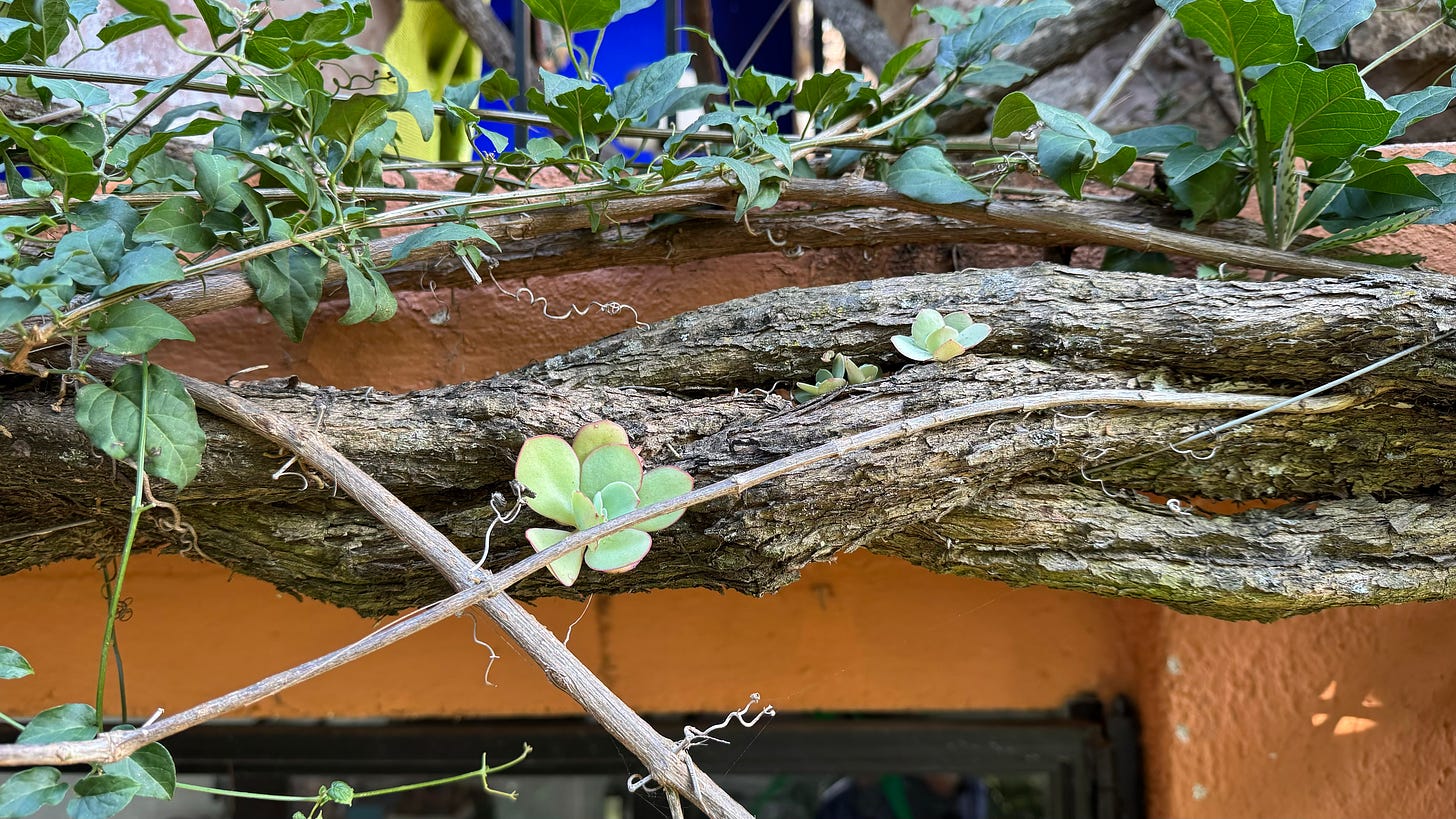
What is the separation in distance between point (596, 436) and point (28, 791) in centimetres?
45

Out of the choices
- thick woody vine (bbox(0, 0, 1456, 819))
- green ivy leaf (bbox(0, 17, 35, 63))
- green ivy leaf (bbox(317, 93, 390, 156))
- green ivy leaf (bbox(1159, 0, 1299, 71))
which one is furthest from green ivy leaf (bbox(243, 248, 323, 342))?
green ivy leaf (bbox(1159, 0, 1299, 71))

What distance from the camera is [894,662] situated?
1396 mm

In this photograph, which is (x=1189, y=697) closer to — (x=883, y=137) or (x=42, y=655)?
(x=883, y=137)

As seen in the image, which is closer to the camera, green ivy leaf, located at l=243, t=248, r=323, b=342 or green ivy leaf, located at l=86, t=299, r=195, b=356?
green ivy leaf, located at l=86, t=299, r=195, b=356

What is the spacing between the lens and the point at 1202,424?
36.5 inches

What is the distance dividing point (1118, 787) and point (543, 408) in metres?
1.01

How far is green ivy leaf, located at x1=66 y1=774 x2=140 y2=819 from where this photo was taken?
0.67 meters

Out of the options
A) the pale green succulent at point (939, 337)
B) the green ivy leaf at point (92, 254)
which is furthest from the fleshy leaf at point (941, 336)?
the green ivy leaf at point (92, 254)

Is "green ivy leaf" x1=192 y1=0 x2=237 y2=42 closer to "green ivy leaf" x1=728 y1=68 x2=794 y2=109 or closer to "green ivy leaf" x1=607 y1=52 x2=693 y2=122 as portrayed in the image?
"green ivy leaf" x1=607 y1=52 x2=693 y2=122

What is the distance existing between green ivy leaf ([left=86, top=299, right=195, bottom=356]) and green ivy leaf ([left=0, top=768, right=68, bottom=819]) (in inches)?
11.8

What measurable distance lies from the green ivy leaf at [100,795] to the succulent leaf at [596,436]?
391 millimetres

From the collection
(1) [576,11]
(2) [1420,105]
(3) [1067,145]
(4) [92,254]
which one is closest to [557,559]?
(4) [92,254]

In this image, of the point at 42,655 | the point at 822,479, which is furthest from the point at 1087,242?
the point at 42,655

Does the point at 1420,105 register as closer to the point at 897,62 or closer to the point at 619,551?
the point at 897,62
